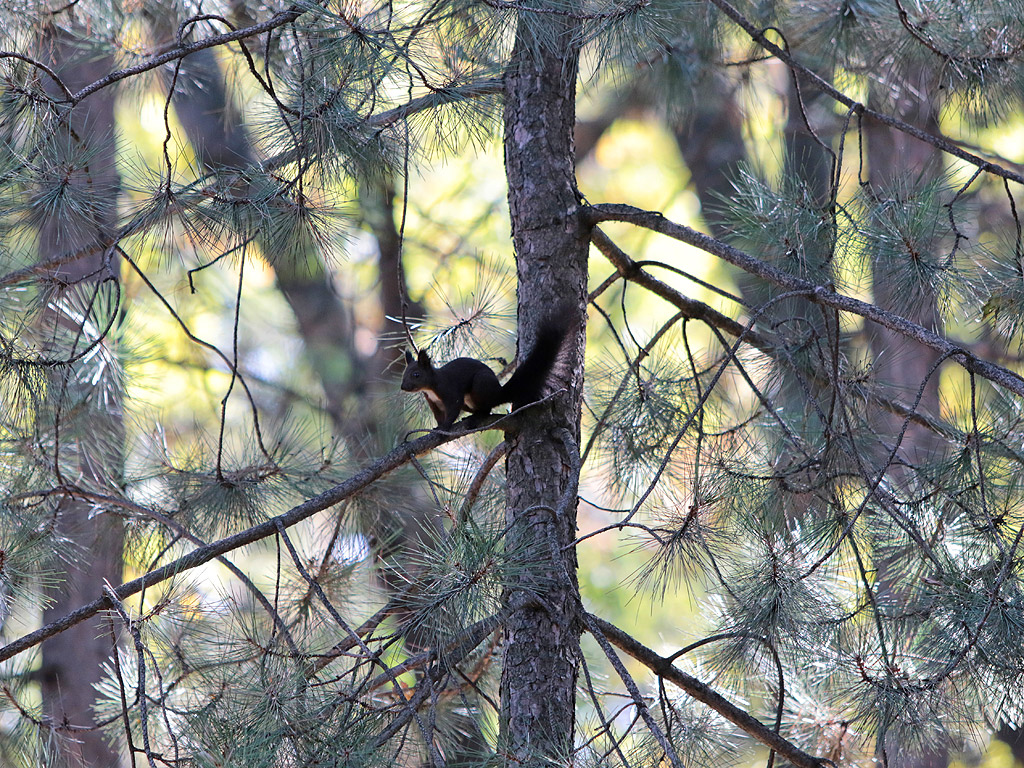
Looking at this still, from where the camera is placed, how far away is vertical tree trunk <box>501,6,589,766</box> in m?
1.94

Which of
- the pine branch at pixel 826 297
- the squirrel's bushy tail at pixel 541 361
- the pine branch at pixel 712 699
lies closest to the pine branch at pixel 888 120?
the pine branch at pixel 826 297

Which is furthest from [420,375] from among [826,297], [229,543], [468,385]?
[826,297]

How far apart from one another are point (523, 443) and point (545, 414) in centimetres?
8

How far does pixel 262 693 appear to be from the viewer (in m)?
1.64

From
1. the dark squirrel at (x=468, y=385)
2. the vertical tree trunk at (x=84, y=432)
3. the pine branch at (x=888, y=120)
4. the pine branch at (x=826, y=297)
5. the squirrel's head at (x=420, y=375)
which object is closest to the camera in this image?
the pine branch at (x=826, y=297)

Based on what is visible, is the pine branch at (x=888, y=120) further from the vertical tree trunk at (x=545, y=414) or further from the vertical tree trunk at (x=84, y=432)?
the vertical tree trunk at (x=84, y=432)

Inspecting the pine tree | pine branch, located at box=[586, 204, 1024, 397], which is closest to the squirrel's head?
the pine tree

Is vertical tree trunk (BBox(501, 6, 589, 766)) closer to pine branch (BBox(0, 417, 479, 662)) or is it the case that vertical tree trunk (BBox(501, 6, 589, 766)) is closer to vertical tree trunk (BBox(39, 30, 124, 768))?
pine branch (BBox(0, 417, 479, 662))

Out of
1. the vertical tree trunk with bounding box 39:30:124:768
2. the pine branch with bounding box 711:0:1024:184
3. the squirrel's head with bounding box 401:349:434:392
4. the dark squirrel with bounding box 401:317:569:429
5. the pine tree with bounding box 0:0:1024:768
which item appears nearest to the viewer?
the pine tree with bounding box 0:0:1024:768

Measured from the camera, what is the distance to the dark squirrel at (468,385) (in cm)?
216

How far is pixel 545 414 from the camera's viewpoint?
7.13 ft

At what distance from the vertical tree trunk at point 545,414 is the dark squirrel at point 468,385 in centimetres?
7

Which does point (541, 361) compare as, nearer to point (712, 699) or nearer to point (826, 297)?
point (826, 297)

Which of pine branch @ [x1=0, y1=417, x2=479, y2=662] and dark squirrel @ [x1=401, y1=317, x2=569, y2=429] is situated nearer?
pine branch @ [x1=0, y1=417, x2=479, y2=662]
